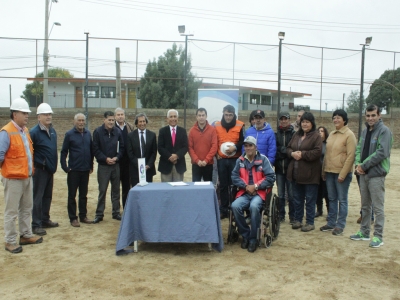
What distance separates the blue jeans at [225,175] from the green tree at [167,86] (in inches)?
637

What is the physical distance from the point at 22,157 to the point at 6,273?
1430mm

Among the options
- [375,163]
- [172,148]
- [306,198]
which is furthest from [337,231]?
[172,148]

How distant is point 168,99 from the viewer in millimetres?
24609

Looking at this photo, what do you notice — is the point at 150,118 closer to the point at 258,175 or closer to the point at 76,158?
the point at 76,158

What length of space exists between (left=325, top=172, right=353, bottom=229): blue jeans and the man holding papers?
181 cm

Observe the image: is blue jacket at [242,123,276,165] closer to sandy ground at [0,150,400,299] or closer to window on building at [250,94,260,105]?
sandy ground at [0,150,400,299]

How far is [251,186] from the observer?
518 centimetres

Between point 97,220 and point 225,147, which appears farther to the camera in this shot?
point 97,220

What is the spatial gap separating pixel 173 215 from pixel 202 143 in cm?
173

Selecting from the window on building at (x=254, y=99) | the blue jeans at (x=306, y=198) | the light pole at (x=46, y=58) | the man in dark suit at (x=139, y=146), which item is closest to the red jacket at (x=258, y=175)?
the blue jeans at (x=306, y=198)

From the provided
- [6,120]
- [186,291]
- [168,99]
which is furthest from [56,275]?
[168,99]

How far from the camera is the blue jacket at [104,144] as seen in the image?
6.29m

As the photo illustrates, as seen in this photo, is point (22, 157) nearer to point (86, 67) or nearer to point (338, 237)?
point (338, 237)

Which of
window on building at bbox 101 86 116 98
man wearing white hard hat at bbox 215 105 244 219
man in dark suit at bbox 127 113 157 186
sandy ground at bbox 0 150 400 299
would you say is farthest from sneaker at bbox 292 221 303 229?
window on building at bbox 101 86 116 98
